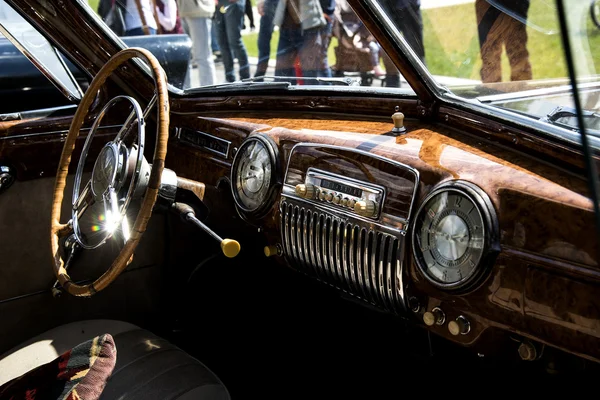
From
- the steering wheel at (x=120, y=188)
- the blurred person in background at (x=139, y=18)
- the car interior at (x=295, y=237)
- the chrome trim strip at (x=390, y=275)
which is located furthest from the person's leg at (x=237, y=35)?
the chrome trim strip at (x=390, y=275)

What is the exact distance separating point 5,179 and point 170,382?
1.00 meters

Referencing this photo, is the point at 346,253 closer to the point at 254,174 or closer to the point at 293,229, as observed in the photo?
the point at 293,229

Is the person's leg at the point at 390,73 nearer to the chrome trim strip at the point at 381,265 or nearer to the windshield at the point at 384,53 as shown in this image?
the windshield at the point at 384,53

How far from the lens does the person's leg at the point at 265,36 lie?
2549mm

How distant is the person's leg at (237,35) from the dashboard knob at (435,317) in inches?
48.7

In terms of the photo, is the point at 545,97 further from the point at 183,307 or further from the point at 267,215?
the point at 183,307

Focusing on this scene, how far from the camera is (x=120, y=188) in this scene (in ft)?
6.84

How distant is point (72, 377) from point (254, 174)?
811mm

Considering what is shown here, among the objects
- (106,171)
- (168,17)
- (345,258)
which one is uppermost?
(168,17)

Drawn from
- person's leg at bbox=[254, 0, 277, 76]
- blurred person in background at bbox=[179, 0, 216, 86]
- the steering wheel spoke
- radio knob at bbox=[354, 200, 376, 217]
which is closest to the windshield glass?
radio knob at bbox=[354, 200, 376, 217]

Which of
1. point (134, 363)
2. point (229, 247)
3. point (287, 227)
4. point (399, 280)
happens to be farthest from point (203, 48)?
point (399, 280)

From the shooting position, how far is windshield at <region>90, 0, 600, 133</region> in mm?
1593

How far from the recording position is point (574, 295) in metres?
1.49

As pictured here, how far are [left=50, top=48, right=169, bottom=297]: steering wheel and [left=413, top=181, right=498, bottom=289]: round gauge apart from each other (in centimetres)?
71
